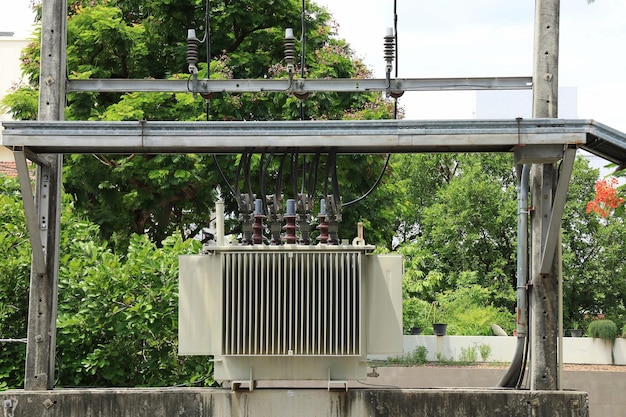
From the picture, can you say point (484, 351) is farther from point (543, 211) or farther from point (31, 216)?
point (31, 216)

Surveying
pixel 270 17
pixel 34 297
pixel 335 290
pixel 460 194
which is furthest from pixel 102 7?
pixel 460 194

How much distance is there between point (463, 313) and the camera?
85.8ft

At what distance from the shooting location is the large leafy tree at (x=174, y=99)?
16797 millimetres

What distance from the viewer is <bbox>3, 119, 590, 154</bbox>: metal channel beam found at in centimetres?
726

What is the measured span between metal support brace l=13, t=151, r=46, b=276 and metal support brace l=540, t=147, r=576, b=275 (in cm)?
406

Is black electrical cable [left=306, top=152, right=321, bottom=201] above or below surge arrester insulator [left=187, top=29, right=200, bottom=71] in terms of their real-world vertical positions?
below

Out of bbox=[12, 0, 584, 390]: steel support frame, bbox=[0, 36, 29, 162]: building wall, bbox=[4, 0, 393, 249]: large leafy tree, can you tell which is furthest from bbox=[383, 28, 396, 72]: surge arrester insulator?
bbox=[0, 36, 29, 162]: building wall

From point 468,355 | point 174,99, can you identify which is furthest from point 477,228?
point 174,99

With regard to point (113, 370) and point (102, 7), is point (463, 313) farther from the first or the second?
point (113, 370)

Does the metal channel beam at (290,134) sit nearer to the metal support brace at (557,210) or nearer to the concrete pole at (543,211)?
the metal support brace at (557,210)

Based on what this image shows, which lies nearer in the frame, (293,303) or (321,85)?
(293,303)

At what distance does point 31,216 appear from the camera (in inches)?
300

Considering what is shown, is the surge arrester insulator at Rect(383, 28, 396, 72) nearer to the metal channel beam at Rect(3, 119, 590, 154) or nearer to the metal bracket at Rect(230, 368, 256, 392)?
the metal channel beam at Rect(3, 119, 590, 154)

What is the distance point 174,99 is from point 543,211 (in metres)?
11.1
